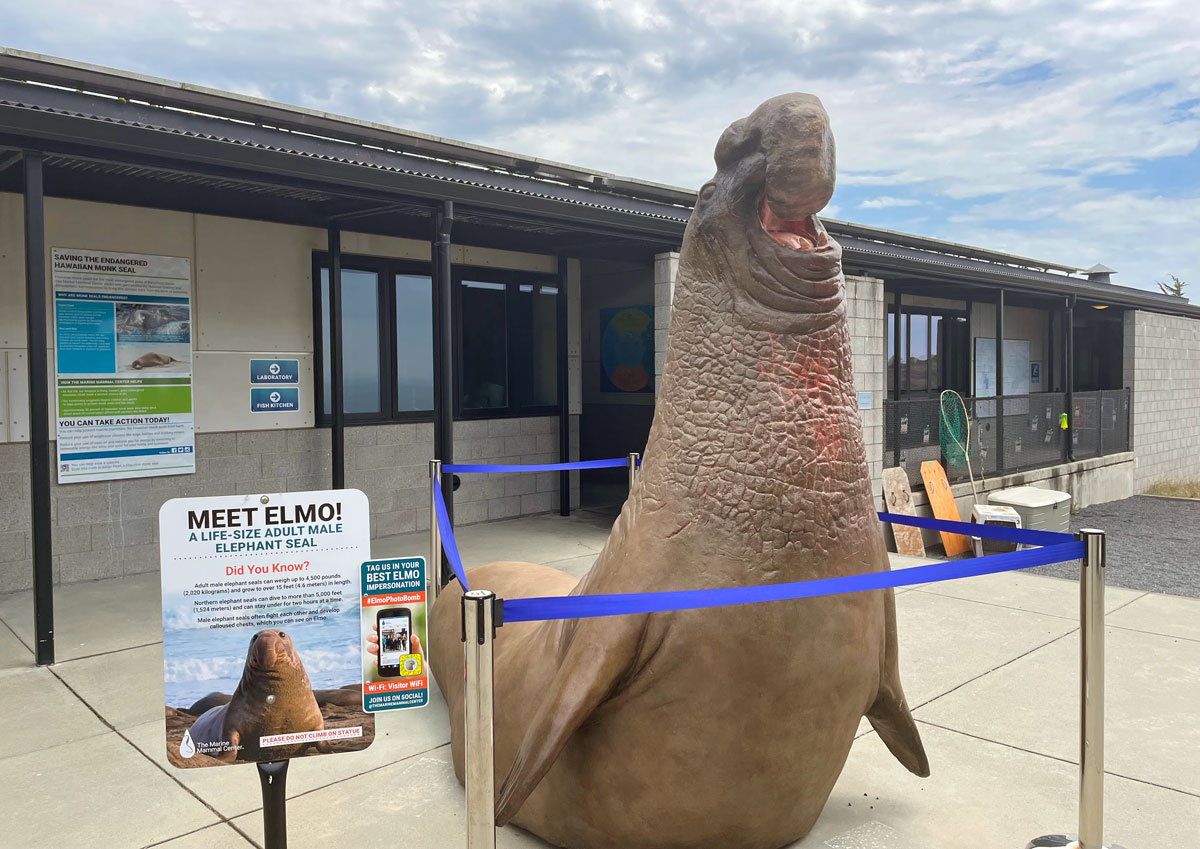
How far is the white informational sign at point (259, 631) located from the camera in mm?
2258

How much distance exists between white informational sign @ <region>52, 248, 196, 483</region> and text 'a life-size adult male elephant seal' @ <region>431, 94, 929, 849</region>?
5901 mm

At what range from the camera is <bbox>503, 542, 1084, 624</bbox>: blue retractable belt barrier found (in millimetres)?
2086

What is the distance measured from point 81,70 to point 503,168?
3864 mm

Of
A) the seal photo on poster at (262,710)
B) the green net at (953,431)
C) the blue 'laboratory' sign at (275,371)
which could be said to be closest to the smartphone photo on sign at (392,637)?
the seal photo on poster at (262,710)

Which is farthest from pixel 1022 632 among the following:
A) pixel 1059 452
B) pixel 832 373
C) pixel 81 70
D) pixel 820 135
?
pixel 1059 452

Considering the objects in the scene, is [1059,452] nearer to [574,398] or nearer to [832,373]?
[574,398]

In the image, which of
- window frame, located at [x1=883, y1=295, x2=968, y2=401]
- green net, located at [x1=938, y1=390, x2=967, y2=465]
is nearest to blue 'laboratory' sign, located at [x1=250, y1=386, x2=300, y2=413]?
green net, located at [x1=938, y1=390, x2=967, y2=465]

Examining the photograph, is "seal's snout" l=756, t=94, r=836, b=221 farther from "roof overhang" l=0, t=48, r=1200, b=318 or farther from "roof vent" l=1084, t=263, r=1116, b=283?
"roof vent" l=1084, t=263, r=1116, b=283

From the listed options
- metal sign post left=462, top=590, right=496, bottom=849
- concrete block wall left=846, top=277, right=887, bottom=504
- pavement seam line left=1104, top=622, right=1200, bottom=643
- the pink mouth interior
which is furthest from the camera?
concrete block wall left=846, top=277, right=887, bottom=504

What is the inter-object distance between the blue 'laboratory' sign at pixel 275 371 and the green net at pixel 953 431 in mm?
8193

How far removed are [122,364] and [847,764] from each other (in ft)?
20.6

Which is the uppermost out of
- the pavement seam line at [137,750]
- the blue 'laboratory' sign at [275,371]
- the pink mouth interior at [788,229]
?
the pink mouth interior at [788,229]

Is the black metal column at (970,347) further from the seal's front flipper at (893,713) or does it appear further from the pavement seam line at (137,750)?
the pavement seam line at (137,750)

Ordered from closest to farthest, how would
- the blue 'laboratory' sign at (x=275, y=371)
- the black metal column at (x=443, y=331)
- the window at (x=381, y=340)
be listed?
the black metal column at (x=443, y=331) < the blue 'laboratory' sign at (x=275, y=371) < the window at (x=381, y=340)
